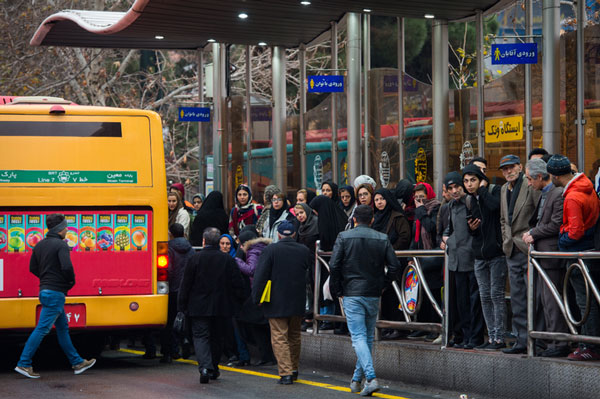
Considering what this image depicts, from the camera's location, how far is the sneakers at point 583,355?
9086 mm

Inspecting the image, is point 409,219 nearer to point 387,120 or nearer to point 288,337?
point 288,337

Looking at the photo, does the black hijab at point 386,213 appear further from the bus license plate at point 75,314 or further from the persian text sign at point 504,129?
the persian text sign at point 504,129

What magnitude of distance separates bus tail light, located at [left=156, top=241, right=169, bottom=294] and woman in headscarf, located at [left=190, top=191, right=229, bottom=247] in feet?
9.24

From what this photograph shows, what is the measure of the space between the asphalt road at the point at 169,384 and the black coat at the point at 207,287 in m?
0.76

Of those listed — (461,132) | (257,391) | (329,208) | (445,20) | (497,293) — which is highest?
(445,20)

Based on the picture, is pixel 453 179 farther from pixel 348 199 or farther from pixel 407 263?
pixel 348 199

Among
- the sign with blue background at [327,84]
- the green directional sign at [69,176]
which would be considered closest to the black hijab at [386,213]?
the green directional sign at [69,176]

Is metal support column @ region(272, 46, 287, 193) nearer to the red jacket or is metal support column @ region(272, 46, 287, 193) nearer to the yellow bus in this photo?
the yellow bus

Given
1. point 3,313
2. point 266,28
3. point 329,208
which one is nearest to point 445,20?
point 266,28

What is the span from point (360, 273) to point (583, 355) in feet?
7.42

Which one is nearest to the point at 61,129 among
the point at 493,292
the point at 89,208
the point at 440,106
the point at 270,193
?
the point at 89,208

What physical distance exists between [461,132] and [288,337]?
6079 mm

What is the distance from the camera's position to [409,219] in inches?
493

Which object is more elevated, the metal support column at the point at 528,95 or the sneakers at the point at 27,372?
the metal support column at the point at 528,95
